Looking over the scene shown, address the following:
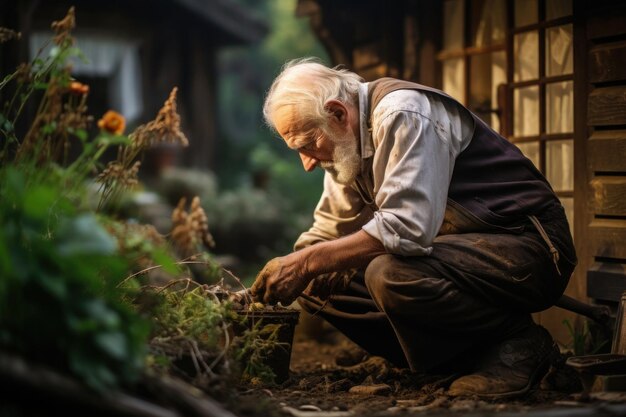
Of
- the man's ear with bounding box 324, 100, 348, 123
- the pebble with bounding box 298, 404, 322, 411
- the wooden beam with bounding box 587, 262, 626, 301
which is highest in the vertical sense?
the man's ear with bounding box 324, 100, 348, 123

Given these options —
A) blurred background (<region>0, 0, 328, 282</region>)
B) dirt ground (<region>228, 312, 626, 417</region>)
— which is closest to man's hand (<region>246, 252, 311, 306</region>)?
dirt ground (<region>228, 312, 626, 417</region>)

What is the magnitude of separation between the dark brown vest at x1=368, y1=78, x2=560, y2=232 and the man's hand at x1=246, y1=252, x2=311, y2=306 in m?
0.75

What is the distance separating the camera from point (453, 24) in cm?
655

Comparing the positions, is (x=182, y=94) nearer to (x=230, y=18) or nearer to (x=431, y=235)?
(x=230, y=18)

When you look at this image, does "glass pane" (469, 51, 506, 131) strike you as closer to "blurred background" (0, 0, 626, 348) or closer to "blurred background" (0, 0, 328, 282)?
"blurred background" (0, 0, 626, 348)

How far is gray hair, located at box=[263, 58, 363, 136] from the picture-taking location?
13.8 feet

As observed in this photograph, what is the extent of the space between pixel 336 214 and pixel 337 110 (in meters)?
0.70

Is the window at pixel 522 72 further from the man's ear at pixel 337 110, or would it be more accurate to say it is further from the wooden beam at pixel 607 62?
the man's ear at pixel 337 110

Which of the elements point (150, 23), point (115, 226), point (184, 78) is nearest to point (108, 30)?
point (150, 23)

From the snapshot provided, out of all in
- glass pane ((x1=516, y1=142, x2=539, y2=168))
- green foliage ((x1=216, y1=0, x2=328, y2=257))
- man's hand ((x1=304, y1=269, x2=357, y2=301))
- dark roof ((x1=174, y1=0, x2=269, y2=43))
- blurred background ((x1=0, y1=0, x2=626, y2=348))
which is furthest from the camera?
green foliage ((x1=216, y1=0, x2=328, y2=257))

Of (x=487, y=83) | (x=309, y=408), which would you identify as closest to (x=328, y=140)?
(x=309, y=408)

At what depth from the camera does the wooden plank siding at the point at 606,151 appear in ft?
15.7

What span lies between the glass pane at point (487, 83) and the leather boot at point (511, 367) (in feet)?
7.21

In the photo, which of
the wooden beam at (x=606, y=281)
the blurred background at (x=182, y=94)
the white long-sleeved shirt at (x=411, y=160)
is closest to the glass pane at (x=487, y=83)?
the wooden beam at (x=606, y=281)
